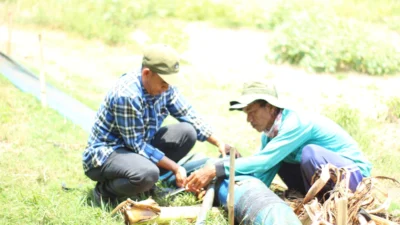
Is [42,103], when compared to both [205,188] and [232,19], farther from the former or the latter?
[232,19]

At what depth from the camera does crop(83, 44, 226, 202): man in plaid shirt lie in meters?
4.09

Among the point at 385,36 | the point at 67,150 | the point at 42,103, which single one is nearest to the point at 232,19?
the point at 385,36

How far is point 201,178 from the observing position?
13.8 ft

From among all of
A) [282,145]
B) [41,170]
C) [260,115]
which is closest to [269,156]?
[282,145]

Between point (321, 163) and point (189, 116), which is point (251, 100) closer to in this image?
point (321, 163)

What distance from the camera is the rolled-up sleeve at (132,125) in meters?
4.07

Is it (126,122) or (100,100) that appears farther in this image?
(100,100)

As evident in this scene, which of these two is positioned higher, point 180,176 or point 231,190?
point 231,190

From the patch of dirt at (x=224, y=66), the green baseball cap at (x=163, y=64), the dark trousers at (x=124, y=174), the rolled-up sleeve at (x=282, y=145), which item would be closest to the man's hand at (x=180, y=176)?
the dark trousers at (x=124, y=174)

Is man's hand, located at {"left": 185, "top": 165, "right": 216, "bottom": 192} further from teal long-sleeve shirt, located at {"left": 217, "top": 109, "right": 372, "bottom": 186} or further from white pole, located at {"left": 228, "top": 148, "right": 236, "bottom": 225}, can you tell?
white pole, located at {"left": 228, "top": 148, "right": 236, "bottom": 225}

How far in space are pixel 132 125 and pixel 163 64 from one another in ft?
1.50

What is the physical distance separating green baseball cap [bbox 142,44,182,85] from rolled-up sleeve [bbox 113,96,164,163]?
0.24 meters

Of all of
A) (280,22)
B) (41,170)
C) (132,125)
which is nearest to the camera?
(132,125)

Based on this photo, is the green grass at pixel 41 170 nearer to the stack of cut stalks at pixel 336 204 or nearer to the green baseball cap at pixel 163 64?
the stack of cut stalks at pixel 336 204
